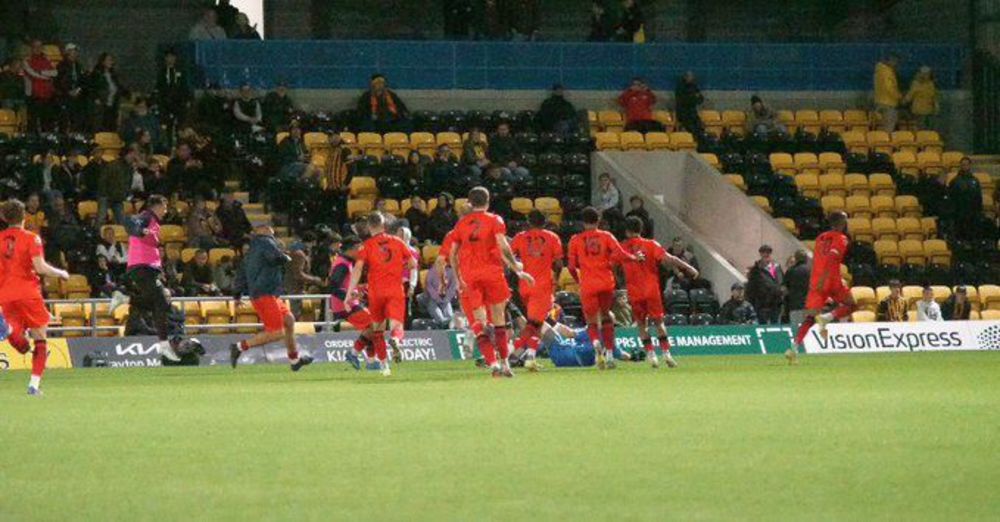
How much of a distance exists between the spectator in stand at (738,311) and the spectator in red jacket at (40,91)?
12298mm

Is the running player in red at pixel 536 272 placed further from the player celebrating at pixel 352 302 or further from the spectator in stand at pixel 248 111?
the spectator in stand at pixel 248 111

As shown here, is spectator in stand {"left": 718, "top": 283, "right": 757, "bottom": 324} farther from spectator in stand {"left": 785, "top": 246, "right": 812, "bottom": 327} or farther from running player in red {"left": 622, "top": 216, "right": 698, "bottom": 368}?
running player in red {"left": 622, "top": 216, "right": 698, "bottom": 368}

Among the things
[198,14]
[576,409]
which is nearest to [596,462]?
[576,409]

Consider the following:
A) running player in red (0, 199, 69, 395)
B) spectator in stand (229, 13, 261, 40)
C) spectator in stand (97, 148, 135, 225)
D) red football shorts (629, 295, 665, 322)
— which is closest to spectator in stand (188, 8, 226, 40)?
spectator in stand (229, 13, 261, 40)

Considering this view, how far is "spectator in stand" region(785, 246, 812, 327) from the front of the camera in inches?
1299

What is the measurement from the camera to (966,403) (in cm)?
1627

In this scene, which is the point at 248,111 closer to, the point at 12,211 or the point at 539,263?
the point at 539,263

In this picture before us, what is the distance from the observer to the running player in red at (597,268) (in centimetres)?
2369

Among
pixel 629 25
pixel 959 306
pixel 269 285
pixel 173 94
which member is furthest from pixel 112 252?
pixel 629 25

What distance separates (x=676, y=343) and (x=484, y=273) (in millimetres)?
10324

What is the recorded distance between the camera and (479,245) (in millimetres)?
21609

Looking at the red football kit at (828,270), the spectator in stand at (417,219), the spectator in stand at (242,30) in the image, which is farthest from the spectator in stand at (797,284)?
the spectator in stand at (242,30)

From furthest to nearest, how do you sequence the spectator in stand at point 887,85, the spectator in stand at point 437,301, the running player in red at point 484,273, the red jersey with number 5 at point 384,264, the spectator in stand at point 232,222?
the spectator in stand at point 887,85 → the spectator in stand at point 232,222 → the spectator in stand at point 437,301 → the red jersey with number 5 at point 384,264 → the running player in red at point 484,273

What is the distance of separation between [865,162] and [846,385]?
20.4 metres
